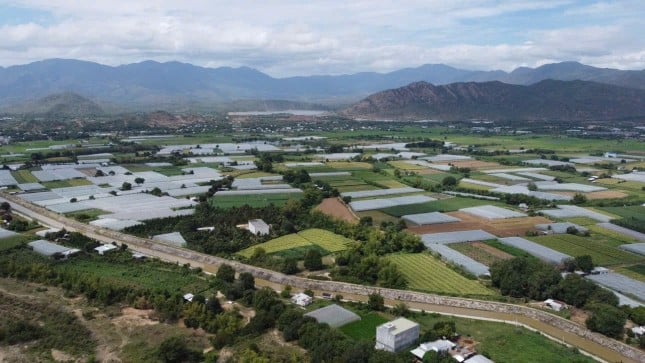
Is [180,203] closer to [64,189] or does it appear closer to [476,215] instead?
[64,189]

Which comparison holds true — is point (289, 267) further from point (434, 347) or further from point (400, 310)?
point (434, 347)

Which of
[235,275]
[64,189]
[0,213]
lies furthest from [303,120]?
[235,275]

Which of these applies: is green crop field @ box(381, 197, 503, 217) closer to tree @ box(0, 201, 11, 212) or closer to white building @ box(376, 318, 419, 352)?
white building @ box(376, 318, 419, 352)

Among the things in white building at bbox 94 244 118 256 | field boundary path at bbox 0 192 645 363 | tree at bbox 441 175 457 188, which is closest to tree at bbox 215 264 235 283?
field boundary path at bbox 0 192 645 363

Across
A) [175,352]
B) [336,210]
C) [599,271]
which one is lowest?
[599,271]

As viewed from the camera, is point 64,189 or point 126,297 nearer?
point 126,297

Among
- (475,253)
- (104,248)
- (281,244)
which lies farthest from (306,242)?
(104,248)
